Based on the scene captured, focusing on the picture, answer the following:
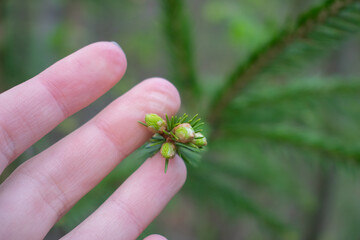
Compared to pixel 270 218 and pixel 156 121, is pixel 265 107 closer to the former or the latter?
pixel 270 218

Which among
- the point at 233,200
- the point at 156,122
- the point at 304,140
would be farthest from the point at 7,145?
the point at 304,140

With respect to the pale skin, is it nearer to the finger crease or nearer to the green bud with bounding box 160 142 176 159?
the finger crease

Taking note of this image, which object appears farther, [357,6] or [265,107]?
[265,107]

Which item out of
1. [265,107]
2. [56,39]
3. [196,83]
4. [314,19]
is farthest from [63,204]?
[56,39]

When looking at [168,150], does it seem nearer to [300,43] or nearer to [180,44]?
[180,44]

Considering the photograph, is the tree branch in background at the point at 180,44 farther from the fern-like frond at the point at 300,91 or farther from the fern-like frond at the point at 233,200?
the fern-like frond at the point at 233,200

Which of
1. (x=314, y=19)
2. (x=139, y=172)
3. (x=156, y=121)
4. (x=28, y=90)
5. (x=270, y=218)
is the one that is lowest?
(x=270, y=218)

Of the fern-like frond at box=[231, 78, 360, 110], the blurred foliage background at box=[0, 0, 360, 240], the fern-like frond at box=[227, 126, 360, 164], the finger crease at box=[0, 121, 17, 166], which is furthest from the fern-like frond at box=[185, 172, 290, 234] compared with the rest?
the finger crease at box=[0, 121, 17, 166]
